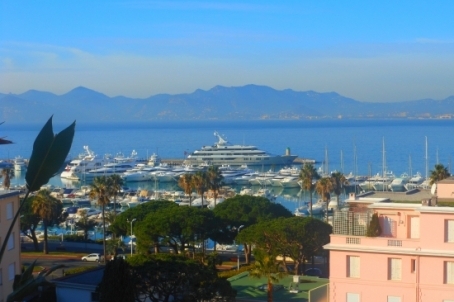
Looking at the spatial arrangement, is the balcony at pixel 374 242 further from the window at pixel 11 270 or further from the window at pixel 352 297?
the window at pixel 11 270

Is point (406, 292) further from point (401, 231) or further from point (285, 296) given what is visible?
point (285, 296)

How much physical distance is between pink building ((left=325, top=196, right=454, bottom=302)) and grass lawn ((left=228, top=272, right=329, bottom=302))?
13.5 feet

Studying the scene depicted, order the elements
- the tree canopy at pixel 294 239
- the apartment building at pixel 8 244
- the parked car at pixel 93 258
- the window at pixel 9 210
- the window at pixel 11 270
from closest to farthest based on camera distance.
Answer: the apartment building at pixel 8 244 → the window at pixel 11 270 → the window at pixel 9 210 → the tree canopy at pixel 294 239 → the parked car at pixel 93 258

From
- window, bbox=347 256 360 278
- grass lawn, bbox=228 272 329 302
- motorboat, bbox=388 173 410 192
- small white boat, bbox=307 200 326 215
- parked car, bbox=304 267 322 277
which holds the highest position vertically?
window, bbox=347 256 360 278

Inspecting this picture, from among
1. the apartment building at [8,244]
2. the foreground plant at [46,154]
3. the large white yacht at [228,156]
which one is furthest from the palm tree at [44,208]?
the large white yacht at [228,156]

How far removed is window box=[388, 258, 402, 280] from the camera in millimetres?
13039

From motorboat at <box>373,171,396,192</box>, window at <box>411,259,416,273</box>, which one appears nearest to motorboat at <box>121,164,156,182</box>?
motorboat at <box>373,171,396,192</box>

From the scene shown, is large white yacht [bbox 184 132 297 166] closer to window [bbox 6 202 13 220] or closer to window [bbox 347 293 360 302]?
window [bbox 6 202 13 220]

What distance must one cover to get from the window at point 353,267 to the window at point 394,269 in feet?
1.97

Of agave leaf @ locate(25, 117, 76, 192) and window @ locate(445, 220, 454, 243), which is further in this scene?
window @ locate(445, 220, 454, 243)

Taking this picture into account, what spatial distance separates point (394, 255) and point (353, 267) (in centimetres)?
85

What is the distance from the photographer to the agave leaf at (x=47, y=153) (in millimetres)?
2355

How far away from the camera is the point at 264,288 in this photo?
18.3 meters

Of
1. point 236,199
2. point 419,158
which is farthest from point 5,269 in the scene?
point 419,158
